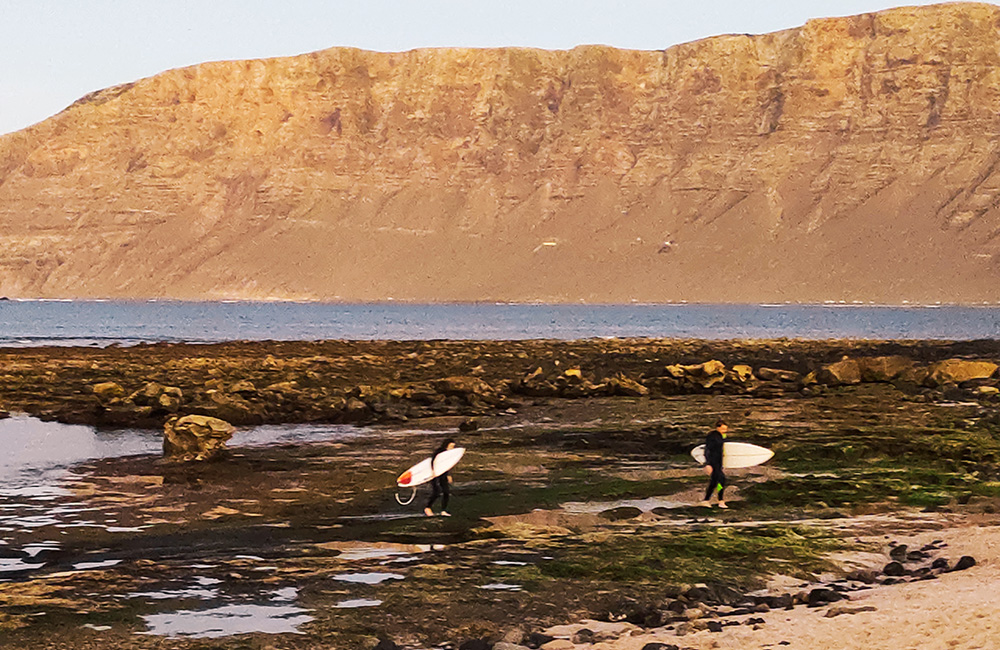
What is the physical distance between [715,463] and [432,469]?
4.35 meters

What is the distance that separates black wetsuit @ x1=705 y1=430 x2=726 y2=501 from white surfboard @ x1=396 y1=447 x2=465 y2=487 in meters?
3.84

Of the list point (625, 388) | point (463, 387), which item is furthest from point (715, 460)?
point (625, 388)

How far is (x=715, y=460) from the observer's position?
22.7 m

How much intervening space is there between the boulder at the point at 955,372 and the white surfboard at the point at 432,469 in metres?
31.0

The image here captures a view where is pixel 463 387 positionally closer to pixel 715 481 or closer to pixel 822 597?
pixel 715 481

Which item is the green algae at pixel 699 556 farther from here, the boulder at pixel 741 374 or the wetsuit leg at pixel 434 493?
the boulder at pixel 741 374

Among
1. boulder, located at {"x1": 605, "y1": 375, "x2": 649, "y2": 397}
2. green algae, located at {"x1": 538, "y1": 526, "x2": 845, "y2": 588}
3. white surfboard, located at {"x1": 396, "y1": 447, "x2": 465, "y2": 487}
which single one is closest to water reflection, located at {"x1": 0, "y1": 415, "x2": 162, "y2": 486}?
white surfboard, located at {"x1": 396, "y1": 447, "x2": 465, "y2": 487}

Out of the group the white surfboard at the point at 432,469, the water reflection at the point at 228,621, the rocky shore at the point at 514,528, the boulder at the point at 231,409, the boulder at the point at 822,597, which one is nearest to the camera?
the water reflection at the point at 228,621

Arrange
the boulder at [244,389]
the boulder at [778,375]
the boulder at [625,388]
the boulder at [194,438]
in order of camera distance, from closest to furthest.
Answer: the boulder at [194,438], the boulder at [244,389], the boulder at [625,388], the boulder at [778,375]

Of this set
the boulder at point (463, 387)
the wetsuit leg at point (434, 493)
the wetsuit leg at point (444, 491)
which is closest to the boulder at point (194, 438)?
the wetsuit leg at point (434, 493)

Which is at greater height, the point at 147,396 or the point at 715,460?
the point at 715,460

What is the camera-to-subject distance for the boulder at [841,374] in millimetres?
51906

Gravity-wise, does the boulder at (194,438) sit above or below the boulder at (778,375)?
below

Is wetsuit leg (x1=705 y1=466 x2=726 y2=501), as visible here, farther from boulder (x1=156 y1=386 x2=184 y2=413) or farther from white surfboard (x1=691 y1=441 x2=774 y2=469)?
boulder (x1=156 y1=386 x2=184 y2=413)
